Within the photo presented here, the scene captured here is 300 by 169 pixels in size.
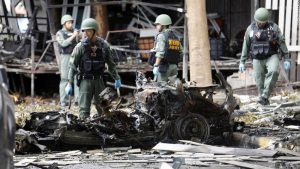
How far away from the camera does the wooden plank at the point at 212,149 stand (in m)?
7.39

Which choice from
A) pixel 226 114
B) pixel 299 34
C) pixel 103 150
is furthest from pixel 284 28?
pixel 103 150

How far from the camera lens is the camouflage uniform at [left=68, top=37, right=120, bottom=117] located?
952 centimetres

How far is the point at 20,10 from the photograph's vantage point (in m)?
19.7

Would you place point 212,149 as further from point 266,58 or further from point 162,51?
point 266,58

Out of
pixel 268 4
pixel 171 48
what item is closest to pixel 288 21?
pixel 268 4

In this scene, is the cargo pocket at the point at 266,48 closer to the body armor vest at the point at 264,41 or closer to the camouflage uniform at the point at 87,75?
the body armor vest at the point at 264,41

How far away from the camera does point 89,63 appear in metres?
9.52

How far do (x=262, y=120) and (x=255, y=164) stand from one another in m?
3.53

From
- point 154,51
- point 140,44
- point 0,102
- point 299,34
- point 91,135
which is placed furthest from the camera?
point 140,44

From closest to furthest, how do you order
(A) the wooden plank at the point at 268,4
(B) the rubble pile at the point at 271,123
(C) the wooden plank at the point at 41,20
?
(B) the rubble pile at the point at 271,123, (A) the wooden plank at the point at 268,4, (C) the wooden plank at the point at 41,20

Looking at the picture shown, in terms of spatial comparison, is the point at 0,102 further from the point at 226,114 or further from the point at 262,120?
the point at 262,120

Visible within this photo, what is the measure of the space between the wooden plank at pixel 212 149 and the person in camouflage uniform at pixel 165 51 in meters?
3.67

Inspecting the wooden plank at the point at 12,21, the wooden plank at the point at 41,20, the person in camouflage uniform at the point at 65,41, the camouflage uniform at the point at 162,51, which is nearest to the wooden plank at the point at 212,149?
the camouflage uniform at the point at 162,51

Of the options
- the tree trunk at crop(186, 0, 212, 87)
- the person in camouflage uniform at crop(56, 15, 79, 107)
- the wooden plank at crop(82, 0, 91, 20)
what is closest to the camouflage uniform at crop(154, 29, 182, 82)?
the tree trunk at crop(186, 0, 212, 87)
